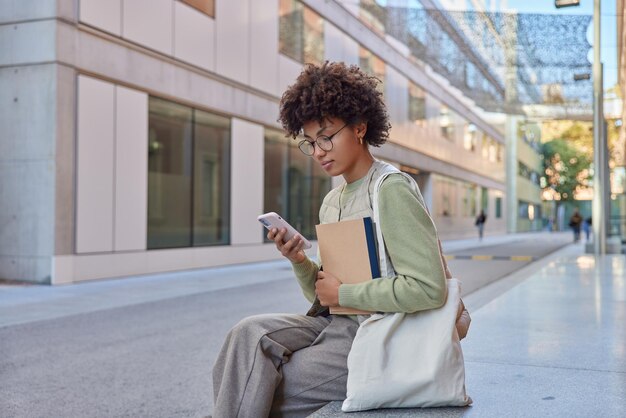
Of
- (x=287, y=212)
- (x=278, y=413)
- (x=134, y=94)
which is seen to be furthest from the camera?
(x=287, y=212)

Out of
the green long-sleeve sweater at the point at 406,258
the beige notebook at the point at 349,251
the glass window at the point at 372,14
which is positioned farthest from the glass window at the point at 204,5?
the green long-sleeve sweater at the point at 406,258

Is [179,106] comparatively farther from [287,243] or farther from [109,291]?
[287,243]

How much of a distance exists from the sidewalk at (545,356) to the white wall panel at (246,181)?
869 cm

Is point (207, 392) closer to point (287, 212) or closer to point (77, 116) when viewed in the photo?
point (77, 116)

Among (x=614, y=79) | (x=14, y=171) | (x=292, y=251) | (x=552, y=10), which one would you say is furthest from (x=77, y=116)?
(x=614, y=79)

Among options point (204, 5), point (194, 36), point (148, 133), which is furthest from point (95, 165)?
point (204, 5)

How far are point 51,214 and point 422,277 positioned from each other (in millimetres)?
10574

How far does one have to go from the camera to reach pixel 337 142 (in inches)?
96.3

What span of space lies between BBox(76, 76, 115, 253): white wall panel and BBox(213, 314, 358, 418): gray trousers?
34.0 ft

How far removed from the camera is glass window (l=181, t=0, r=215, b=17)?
15.1m

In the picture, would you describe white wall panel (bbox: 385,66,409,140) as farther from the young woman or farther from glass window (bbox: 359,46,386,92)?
the young woman

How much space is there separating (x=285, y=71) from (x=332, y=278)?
1729 cm

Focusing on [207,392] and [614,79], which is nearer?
[207,392]

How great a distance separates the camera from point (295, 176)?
791 inches
